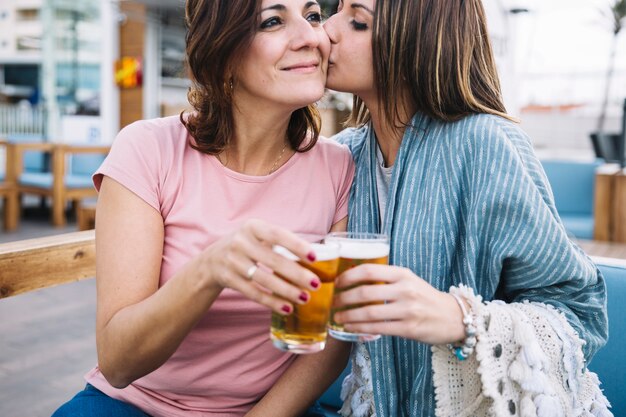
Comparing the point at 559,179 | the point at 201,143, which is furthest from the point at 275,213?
the point at 559,179

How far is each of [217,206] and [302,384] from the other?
456 mm

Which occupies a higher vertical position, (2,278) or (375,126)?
(375,126)

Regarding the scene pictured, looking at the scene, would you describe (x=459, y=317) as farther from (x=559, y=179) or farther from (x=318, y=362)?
(x=559, y=179)

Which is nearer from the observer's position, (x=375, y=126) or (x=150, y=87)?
(x=375, y=126)

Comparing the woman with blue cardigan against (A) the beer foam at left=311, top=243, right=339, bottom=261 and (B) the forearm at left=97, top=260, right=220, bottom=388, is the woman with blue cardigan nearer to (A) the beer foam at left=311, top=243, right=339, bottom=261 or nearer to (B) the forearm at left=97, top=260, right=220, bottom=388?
(A) the beer foam at left=311, top=243, right=339, bottom=261

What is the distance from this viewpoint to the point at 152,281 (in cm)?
127

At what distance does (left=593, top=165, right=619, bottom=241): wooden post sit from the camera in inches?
162

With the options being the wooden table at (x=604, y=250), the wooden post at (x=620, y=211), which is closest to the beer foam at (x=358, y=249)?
the wooden table at (x=604, y=250)

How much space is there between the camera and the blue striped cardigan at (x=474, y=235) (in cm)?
120

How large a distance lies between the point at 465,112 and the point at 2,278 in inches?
46.2

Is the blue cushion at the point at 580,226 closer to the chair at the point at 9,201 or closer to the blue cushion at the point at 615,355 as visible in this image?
the blue cushion at the point at 615,355

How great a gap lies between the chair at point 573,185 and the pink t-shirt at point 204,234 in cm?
392

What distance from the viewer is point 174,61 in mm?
11188

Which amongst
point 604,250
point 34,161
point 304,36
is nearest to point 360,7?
point 304,36
